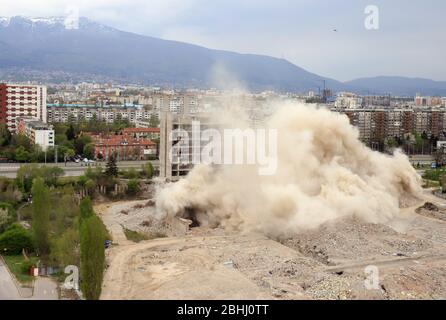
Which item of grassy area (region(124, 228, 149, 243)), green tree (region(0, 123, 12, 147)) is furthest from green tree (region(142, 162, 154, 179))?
green tree (region(0, 123, 12, 147))

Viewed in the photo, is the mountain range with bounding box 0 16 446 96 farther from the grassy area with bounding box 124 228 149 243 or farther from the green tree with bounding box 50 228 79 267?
the green tree with bounding box 50 228 79 267

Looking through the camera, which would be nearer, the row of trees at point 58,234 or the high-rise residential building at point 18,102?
the row of trees at point 58,234

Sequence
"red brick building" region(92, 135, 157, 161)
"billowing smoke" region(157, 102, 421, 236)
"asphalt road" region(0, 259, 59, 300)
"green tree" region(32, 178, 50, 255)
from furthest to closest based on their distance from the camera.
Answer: "red brick building" region(92, 135, 157, 161) → "billowing smoke" region(157, 102, 421, 236) → "green tree" region(32, 178, 50, 255) → "asphalt road" region(0, 259, 59, 300)

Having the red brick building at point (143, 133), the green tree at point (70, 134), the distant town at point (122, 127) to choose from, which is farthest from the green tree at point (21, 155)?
the red brick building at point (143, 133)

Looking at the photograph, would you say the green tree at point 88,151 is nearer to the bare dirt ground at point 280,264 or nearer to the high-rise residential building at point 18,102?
the high-rise residential building at point 18,102

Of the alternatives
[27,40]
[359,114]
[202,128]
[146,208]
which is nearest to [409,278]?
[146,208]

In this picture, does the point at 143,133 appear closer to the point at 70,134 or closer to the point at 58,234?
the point at 70,134
